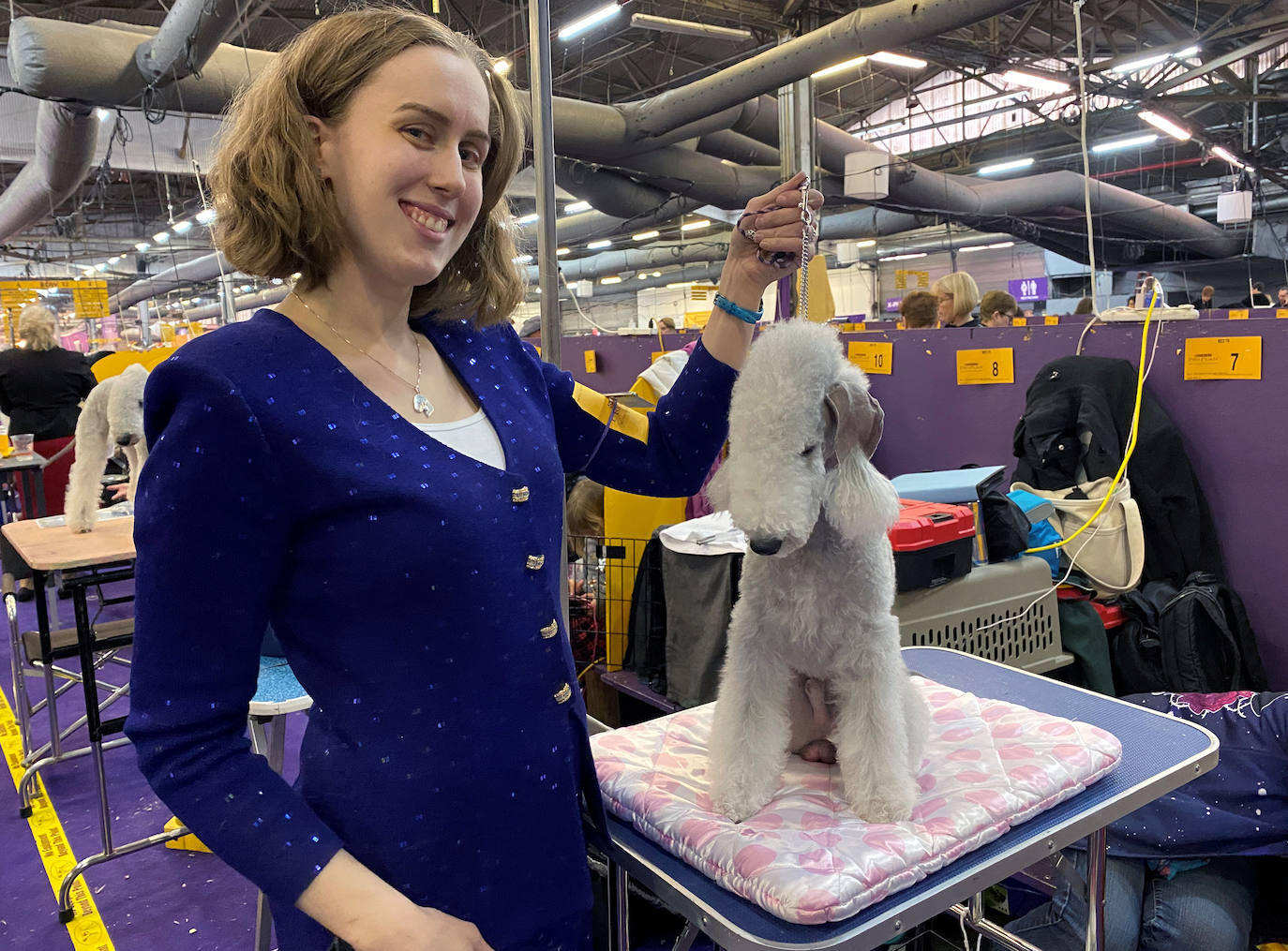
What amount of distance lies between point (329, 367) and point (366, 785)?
0.36m

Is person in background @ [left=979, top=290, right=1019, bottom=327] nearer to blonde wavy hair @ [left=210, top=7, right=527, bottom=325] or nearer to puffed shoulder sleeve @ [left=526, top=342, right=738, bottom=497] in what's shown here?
puffed shoulder sleeve @ [left=526, top=342, right=738, bottom=497]

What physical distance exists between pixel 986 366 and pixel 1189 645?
1279 mm

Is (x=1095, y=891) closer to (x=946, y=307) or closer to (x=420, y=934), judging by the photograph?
A: (x=420, y=934)

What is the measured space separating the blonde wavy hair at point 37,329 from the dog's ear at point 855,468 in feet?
17.7

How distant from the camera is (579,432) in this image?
1110 millimetres

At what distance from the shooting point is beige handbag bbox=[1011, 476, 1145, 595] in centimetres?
261

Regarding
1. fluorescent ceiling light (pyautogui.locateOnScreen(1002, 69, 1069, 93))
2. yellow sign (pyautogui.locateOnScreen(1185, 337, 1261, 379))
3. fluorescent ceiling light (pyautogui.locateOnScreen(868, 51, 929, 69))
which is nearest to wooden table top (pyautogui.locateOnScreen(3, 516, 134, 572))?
yellow sign (pyautogui.locateOnScreen(1185, 337, 1261, 379))

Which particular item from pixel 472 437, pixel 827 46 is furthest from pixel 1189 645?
pixel 827 46

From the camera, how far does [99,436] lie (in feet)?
10.3

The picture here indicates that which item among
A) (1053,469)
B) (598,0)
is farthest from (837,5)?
(1053,469)

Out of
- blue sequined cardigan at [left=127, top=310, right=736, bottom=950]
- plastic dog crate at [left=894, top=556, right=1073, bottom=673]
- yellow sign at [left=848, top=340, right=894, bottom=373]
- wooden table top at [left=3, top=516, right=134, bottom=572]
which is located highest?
yellow sign at [left=848, top=340, right=894, bottom=373]

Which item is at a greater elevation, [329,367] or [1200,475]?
[329,367]

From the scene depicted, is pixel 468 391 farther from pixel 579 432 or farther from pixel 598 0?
pixel 598 0

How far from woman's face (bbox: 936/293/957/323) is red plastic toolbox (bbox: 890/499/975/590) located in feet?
6.61
